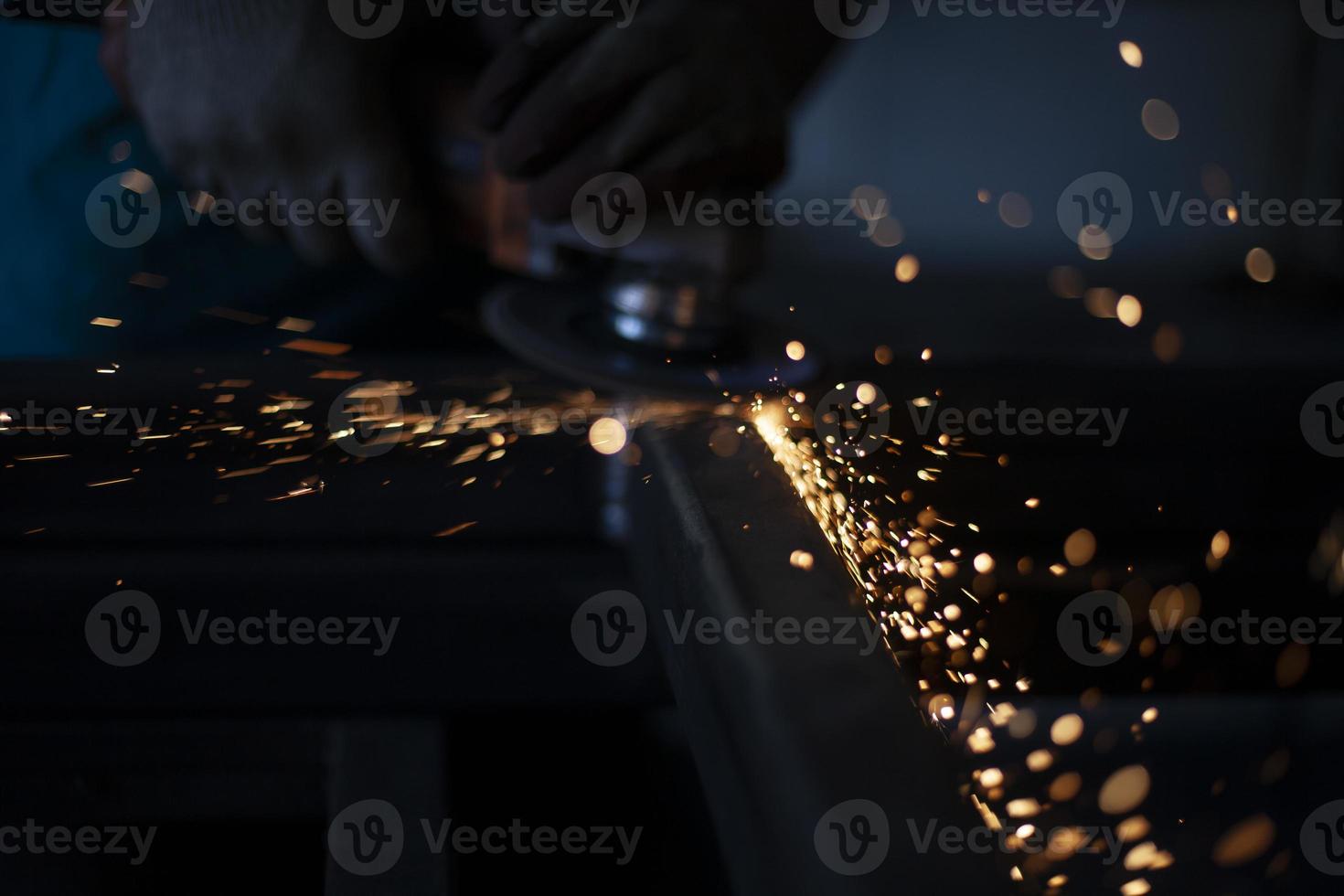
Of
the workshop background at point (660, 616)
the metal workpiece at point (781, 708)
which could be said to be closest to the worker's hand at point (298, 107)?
the workshop background at point (660, 616)

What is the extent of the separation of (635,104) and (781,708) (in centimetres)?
65

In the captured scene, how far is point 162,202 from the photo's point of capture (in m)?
1.25

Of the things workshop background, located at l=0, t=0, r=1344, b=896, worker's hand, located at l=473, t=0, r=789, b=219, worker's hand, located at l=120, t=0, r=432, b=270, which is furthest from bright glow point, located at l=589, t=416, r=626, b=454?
worker's hand, located at l=120, t=0, r=432, b=270

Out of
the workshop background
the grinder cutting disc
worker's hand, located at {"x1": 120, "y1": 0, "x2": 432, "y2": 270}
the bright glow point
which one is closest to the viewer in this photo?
the workshop background

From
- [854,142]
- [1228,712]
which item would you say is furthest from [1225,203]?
[1228,712]

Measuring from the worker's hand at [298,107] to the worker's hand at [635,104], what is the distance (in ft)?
0.45

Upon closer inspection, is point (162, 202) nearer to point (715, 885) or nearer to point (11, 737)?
point (11, 737)

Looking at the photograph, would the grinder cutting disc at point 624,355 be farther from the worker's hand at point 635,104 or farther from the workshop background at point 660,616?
the worker's hand at point 635,104

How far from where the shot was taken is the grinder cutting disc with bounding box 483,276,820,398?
34.2 inches

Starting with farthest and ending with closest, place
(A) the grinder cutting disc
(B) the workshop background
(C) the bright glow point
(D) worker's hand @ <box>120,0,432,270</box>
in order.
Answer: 1. (D) worker's hand @ <box>120,0,432,270</box>
2. (A) the grinder cutting disc
3. (C) the bright glow point
4. (B) the workshop background

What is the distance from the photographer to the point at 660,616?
61 centimetres

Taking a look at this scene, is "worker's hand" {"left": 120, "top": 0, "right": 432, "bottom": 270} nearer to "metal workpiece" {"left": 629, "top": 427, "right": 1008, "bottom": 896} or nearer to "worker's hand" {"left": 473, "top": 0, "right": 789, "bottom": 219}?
"worker's hand" {"left": 473, "top": 0, "right": 789, "bottom": 219}

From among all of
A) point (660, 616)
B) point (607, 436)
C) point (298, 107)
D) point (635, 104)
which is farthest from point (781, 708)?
point (298, 107)

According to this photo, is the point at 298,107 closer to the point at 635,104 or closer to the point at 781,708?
the point at 635,104
